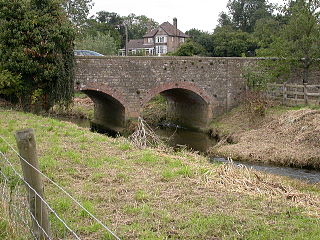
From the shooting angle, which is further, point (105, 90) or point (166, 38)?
point (166, 38)

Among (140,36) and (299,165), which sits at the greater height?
(140,36)

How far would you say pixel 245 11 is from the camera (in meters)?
64.0

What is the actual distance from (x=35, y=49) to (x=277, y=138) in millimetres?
11590

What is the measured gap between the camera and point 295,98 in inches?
869

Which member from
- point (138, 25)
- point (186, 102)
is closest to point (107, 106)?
point (186, 102)

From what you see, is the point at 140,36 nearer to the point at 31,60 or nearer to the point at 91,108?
the point at 91,108

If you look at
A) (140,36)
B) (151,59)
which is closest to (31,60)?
(151,59)

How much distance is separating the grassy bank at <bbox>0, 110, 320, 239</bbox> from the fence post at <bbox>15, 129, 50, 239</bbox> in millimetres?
824

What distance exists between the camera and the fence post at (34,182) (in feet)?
15.2

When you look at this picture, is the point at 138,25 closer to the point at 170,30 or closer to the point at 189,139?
the point at 170,30

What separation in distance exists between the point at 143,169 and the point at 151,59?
14.4 metres

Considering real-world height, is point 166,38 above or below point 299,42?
above

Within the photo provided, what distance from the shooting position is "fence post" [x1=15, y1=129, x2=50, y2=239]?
4637mm

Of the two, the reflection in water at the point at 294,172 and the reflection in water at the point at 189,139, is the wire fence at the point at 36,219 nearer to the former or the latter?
the reflection in water at the point at 294,172
